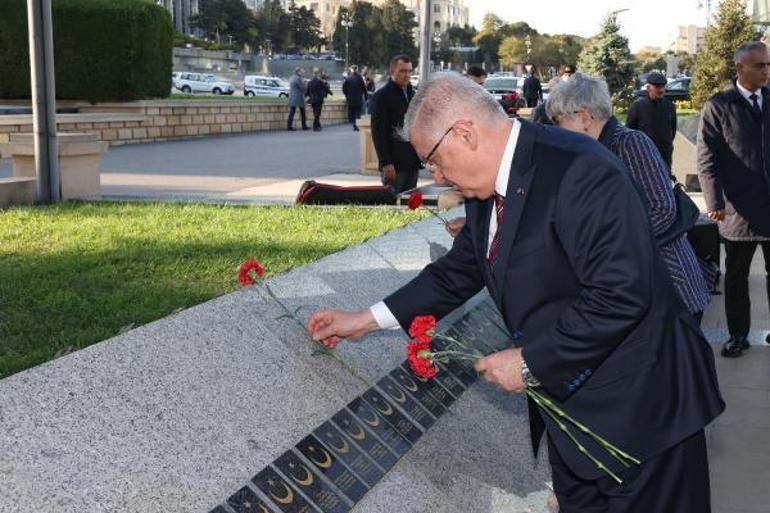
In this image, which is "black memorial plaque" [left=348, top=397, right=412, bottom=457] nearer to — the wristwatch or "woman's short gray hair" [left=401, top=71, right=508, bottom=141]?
the wristwatch

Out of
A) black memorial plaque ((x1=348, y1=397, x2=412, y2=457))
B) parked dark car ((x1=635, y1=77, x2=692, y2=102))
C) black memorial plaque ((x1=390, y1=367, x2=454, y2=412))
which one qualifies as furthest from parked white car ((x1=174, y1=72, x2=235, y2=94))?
black memorial plaque ((x1=348, y1=397, x2=412, y2=457))

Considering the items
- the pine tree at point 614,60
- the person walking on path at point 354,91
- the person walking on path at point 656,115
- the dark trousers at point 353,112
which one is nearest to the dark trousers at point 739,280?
the person walking on path at point 656,115

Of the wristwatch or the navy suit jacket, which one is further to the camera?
the wristwatch

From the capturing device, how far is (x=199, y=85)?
51719 mm

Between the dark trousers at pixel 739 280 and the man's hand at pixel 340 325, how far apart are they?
365 cm

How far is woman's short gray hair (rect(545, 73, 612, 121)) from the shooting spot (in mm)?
3925

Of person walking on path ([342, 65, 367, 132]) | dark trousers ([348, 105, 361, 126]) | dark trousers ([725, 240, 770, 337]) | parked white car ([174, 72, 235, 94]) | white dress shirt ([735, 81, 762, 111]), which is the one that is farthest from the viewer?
parked white car ([174, 72, 235, 94])

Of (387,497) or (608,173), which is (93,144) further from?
(608,173)

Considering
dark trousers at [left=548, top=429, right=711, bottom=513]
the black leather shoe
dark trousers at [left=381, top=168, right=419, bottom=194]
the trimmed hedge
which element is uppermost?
the trimmed hedge

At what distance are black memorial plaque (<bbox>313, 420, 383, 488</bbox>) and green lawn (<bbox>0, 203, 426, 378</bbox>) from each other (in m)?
1.17

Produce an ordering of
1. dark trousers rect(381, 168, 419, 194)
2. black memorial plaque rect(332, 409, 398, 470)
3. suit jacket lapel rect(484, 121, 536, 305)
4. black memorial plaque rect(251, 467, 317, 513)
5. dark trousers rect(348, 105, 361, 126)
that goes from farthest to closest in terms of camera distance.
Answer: dark trousers rect(348, 105, 361, 126) → dark trousers rect(381, 168, 419, 194) → black memorial plaque rect(332, 409, 398, 470) → black memorial plaque rect(251, 467, 317, 513) → suit jacket lapel rect(484, 121, 536, 305)

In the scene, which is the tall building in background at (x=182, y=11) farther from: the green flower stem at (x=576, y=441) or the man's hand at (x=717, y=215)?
the green flower stem at (x=576, y=441)

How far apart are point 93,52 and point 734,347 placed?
1754cm

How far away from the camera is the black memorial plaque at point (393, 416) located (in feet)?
12.3
